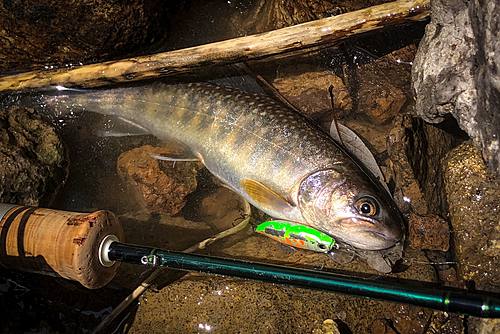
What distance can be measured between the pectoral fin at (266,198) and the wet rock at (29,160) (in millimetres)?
1886

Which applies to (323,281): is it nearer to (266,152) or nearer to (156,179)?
(266,152)

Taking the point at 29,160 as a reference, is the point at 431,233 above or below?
above

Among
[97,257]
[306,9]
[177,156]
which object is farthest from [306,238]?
[306,9]

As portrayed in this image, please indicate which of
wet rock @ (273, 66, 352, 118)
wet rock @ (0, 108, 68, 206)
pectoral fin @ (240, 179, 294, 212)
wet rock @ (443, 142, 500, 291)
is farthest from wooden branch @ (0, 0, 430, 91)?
wet rock @ (443, 142, 500, 291)

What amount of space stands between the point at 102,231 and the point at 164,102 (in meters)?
1.67

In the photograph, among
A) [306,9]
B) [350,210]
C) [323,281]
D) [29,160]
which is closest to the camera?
[323,281]

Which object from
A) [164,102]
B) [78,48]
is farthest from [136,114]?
[78,48]

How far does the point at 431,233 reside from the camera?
10.3 feet

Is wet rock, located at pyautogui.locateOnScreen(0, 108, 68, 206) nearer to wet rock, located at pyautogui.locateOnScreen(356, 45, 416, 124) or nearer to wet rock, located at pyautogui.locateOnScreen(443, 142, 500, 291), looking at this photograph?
wet rock, located at pyautogui.locateOnScreen(356, 45, 416, 124)

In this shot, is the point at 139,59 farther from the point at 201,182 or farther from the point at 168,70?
the point at 201,182

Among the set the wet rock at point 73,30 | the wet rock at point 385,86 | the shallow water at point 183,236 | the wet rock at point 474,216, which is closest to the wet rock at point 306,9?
the shallow water at point 183,236

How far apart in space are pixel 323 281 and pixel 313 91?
7.58 ft

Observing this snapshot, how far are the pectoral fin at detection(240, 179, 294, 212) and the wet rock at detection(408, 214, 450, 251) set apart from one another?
→ 1.13 m

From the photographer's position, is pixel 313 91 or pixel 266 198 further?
pixel 313 91
